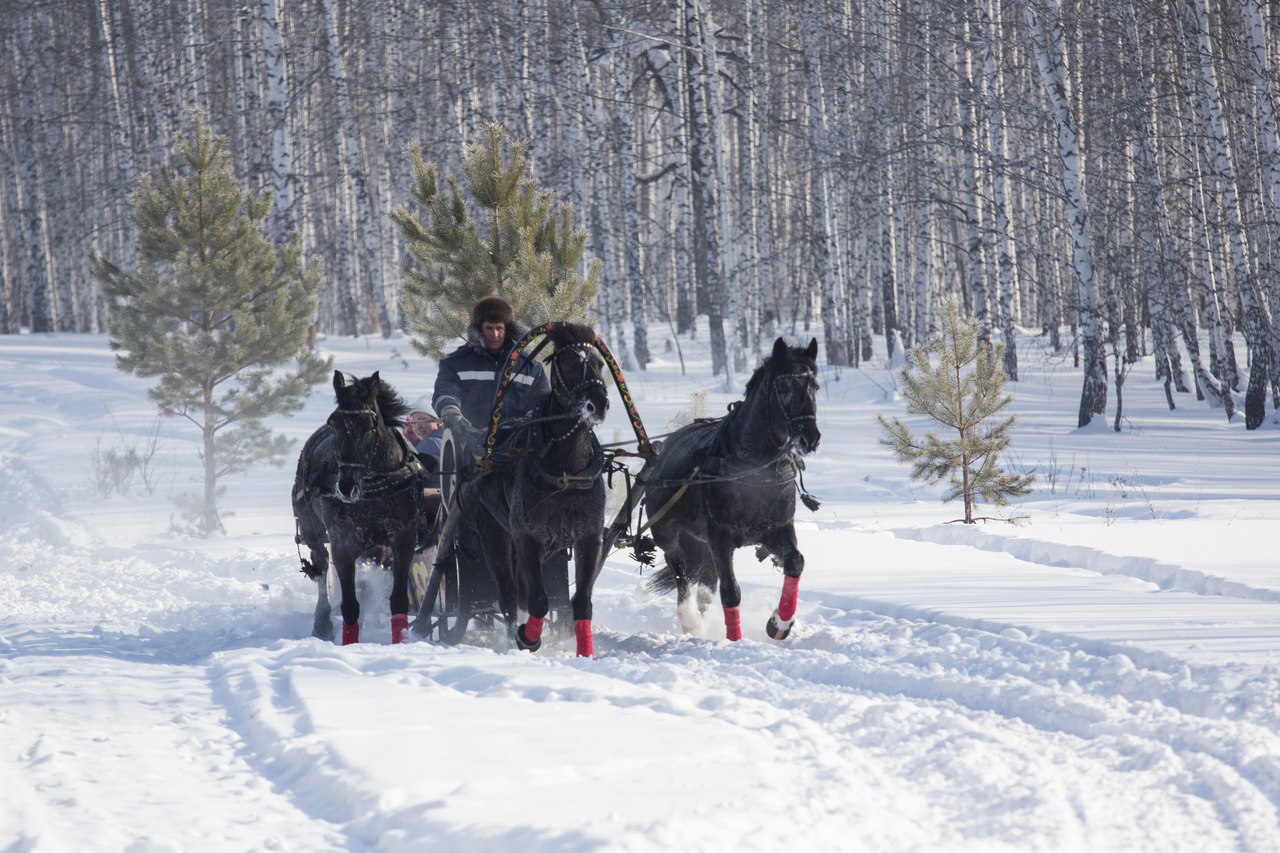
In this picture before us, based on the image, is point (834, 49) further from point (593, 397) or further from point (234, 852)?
point (234, 852)

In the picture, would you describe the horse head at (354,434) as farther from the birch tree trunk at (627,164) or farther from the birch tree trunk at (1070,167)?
the birch tree trunk at (627,164)

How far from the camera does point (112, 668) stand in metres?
7.14

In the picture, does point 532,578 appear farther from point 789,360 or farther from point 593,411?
point 789,360

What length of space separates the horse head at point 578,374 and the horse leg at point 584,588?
809 millimetres

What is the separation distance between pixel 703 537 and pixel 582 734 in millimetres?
3295

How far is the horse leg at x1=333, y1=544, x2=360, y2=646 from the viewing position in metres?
8.09

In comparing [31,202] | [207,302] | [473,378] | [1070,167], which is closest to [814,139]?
[1070,167]

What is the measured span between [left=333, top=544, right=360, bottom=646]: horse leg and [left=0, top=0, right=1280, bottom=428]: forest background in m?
14.2

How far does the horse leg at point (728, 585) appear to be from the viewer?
24.9 ft

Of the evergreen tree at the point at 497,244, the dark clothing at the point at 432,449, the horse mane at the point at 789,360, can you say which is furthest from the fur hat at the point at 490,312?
the evergreen tree at the point at 497,244

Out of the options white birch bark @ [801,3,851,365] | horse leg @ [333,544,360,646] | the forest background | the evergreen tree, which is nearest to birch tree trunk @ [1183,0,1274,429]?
the forest background

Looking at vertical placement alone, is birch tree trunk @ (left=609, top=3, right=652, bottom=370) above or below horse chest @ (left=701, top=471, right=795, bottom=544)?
above

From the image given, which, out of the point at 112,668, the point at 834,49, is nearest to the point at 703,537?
the point at 112,668

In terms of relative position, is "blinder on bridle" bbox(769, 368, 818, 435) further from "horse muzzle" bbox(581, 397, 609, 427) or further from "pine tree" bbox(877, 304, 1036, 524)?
"pine tree" bbox(877, 304, 1036, 524)
